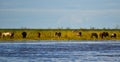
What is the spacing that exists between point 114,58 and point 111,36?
1441 inches

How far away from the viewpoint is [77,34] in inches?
3231

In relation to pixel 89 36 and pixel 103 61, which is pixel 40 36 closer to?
pixel 89 36

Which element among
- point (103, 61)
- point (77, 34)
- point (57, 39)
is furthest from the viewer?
point (77, 34)

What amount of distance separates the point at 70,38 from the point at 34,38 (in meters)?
4.71

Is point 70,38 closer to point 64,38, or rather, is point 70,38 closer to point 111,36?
point 64,38

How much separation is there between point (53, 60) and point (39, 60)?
1021 mm

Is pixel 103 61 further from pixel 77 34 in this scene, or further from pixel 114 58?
pixel 77 34

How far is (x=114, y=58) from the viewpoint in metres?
43.3

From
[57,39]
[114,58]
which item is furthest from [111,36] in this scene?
[114,58]

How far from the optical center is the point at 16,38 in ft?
257

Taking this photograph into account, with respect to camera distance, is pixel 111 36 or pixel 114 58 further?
pixel 111 36

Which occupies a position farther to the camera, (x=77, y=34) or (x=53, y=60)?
(x=77, y=34)

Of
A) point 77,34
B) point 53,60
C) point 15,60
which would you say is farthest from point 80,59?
point 77,34

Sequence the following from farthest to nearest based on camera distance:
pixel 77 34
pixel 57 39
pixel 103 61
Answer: pixel 77 34 < pixel 57 39 < pixel 103 61
